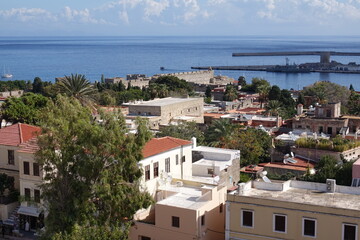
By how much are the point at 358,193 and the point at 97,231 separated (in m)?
8.87

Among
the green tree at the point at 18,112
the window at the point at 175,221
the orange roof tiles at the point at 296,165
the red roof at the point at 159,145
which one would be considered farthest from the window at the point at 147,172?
the green tree at the point at 18,112

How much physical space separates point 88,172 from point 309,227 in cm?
710

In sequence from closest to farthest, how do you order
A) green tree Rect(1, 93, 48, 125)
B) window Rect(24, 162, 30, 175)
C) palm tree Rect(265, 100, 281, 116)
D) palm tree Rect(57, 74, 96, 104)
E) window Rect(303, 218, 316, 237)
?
window Rect(303, 218, 316, 237), window Rect(24, 162, 30, 175), green tree Rect(1, 93, 48, 125), palm tree Rect(57, 74, 96, 104), palm tree Rect(265, 100, 281, 116)

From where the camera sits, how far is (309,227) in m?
17.0

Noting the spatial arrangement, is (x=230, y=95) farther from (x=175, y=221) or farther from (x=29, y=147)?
(x=175, y=221)

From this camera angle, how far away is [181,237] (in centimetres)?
1920

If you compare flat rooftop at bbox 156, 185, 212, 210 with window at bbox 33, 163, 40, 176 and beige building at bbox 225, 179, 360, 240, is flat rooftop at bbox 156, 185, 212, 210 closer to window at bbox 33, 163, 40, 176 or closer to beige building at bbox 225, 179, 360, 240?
beige building at bbox 225, 179, 360, 240

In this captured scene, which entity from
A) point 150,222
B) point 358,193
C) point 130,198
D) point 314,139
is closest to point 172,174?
point 150,222

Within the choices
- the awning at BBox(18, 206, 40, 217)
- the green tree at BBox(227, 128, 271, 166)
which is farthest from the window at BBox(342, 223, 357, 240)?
the green tree at BBox(227, 128, 271, 166)

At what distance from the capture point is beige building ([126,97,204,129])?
4812 centimetres

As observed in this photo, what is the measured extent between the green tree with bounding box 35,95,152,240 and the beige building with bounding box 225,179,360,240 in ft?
10.1

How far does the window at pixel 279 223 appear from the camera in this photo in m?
17.3

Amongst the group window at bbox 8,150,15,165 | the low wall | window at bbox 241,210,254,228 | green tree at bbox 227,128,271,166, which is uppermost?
window at bbox 8,150,15,165

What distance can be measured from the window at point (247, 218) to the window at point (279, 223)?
0.78 m
